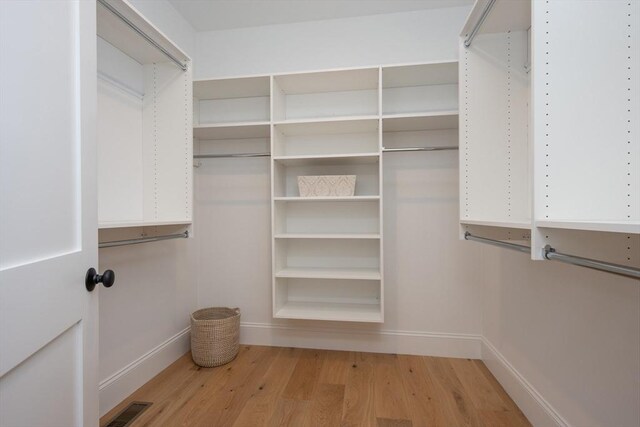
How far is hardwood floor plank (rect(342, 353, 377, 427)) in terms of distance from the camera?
156 cm

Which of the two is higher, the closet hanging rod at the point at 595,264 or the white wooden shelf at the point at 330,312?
the closet hanging rod at the point at 595,264

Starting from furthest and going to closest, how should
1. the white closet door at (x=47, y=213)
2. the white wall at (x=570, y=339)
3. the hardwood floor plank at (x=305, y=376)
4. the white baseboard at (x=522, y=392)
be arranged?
the hardwood floor plank at (x=305, y=376)
the white baseboard at (x=522, y=392)
the white wall at (x=570, y=339)
the white closet door at (x=47, y=213)

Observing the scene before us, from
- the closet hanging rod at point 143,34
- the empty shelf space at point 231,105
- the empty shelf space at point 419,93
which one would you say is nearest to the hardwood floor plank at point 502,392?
the empty shelf space at point 419,93

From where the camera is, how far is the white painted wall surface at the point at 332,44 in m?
2.21

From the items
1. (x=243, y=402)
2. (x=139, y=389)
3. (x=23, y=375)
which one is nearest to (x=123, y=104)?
(x=23, y=375)

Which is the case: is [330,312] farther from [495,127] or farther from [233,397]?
[495,127]

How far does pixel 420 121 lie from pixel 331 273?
1.24 meters

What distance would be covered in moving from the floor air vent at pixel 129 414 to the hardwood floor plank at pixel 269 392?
55cm

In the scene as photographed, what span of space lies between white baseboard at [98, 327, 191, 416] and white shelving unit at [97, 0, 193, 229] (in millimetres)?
885

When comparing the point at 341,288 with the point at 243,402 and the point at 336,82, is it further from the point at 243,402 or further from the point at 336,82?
the point at 336,82

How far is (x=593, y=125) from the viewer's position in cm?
90

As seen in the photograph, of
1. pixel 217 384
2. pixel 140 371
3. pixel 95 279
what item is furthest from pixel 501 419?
pixel 140 371

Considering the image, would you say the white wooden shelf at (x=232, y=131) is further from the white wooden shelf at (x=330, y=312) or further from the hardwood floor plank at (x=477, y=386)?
the hardwood floor plank at (x=477, y=386)

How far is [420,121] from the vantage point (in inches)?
80.4
